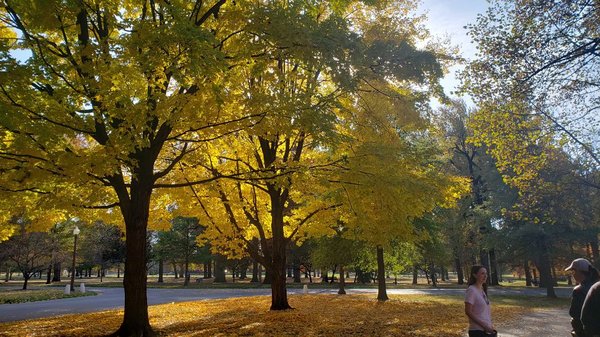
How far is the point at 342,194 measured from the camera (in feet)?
37.6

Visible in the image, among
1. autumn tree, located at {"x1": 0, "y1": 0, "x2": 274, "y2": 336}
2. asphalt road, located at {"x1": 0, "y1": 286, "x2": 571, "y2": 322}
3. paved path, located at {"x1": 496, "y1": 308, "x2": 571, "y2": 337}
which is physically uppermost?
autumn tree, located at {"x1": 0, "y1": 0, "x2": 274, "y2": 336}

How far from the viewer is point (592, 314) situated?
4156 millimetres

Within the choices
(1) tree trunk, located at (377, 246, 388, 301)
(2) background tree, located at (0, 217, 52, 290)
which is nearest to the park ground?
(1) tree trunk, located at (377, 246, 388, 301)

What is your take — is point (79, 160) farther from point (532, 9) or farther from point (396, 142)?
point (532, 9)

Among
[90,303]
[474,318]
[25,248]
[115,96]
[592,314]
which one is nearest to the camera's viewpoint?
[592,314]

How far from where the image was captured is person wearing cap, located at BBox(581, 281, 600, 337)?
163 inches

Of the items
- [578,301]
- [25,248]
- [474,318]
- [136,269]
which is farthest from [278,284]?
[25,248]

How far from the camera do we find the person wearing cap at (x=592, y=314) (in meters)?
4.13

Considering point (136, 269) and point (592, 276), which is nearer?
point (592, 276)

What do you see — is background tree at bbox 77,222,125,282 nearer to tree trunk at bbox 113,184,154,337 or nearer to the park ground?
the park ground

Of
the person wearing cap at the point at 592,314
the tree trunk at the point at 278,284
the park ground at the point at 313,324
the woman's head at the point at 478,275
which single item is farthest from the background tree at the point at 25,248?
the person wearing cap at the point at 592,314

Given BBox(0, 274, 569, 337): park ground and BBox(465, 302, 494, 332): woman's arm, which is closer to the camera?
BBox(465, 302, 494, 332): woman's arm

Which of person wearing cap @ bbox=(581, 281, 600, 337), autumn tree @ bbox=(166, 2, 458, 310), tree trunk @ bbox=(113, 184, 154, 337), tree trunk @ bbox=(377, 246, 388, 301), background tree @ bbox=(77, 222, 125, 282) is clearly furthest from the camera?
background tree @ bbox=(77, 222, 125, 282)

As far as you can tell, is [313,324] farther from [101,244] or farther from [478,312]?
[101,244]
